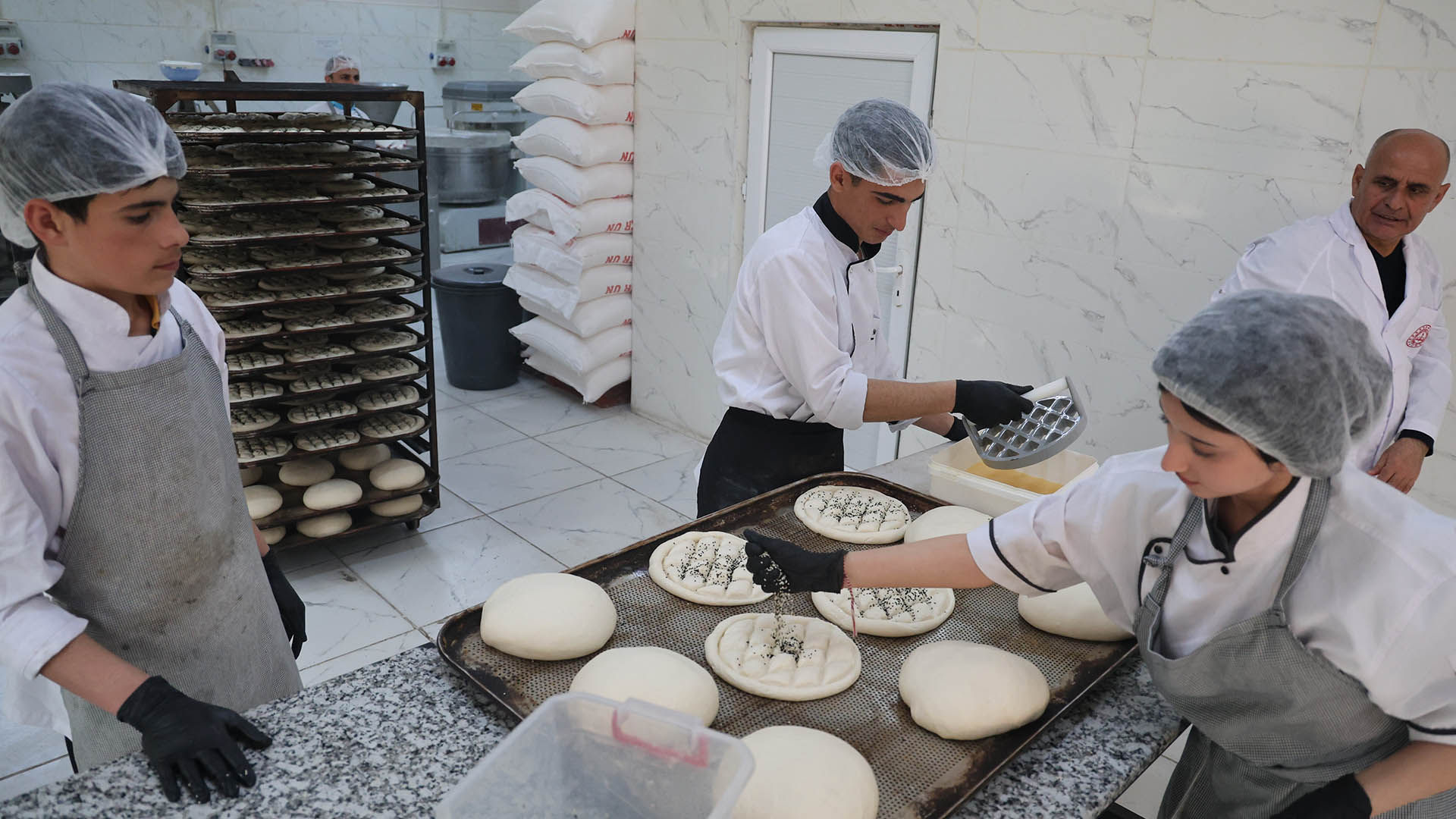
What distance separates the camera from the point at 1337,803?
1.15 m

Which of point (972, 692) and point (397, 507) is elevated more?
point (972, 692)

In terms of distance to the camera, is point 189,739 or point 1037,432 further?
point 1037,432

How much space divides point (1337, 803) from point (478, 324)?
4800 millimetres

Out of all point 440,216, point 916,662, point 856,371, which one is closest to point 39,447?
point 916,662

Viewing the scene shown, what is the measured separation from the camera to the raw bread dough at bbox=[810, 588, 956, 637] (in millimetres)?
1638

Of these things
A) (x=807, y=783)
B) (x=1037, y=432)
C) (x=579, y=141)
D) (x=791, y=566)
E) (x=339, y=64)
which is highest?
(x=339, y=64)

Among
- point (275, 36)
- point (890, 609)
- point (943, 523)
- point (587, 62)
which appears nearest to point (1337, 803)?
point (890, 609)

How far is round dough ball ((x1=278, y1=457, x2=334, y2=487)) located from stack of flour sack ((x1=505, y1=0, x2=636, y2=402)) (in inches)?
62.1

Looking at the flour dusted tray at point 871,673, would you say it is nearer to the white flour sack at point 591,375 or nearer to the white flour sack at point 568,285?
the white flour sack at point 568,285

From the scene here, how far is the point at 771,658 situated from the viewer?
5.01 ft

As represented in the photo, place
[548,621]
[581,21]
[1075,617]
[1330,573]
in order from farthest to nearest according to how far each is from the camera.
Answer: [581,21] → [1075,617] → [548,621] → [1330,573]

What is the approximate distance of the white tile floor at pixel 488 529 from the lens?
2982 mm

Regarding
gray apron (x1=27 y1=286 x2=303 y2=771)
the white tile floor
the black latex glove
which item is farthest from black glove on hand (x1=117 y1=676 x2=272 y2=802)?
the white tile floor

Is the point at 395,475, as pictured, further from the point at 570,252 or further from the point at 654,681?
the point at 654,681
